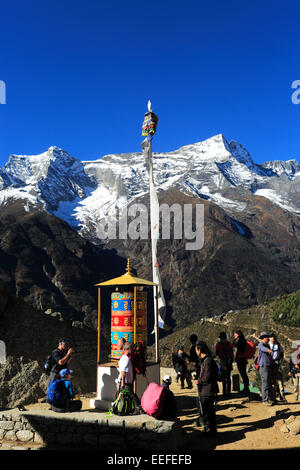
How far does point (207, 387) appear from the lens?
24.8 feet

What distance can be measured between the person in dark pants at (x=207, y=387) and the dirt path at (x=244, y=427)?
0.98 feet

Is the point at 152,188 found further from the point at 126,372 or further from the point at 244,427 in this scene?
the point at 244,427

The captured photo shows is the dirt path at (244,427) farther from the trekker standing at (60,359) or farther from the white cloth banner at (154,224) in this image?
the white cloth banner at (154,224)

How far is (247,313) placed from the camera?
4478cm

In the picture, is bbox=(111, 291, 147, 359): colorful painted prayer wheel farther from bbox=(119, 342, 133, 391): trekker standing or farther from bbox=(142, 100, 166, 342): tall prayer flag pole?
bbox=(119, 342, 133, 391): trekker standing

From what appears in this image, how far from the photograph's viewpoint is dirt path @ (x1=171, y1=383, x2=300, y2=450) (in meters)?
7.14

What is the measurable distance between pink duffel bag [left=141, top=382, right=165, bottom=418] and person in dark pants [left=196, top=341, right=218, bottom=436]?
90 centimetres

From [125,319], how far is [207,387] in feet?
12.5

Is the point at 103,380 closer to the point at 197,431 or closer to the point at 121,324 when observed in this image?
the point at 121,324

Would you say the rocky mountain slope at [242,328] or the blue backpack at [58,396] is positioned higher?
the blue backpack at [58,396]

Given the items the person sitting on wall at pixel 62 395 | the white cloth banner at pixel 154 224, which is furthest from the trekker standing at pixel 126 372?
the white cloth banner at pixel 154 224

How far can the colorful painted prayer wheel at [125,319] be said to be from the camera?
1071cm

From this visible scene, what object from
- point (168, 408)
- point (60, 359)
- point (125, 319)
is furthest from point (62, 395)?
point (125, 319)

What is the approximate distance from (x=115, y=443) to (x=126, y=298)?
14.2 feet
